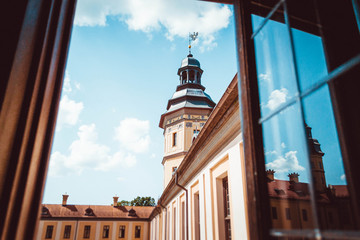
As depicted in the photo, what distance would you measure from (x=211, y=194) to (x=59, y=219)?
25.9 meters

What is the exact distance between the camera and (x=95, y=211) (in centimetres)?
3039

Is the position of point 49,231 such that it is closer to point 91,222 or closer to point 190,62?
point 91,222

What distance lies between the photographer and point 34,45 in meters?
1.68

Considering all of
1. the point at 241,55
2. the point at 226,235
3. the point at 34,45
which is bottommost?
the point at 226,235

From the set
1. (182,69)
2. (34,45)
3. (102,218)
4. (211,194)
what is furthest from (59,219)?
(34,45)

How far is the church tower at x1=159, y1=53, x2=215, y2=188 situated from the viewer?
2203 centimetres

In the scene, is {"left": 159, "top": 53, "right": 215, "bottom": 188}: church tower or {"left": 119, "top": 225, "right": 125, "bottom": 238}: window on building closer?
{"left": 159, "top": 53, "right": 215, "bottom": 188}: church tower

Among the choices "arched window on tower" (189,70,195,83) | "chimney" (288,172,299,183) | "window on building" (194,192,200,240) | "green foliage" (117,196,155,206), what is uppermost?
"arched window on tower" (189,70,195,83)

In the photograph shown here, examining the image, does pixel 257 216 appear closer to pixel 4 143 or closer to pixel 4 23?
pixel 4 143

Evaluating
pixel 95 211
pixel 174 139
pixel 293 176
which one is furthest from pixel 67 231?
pixel 293 176

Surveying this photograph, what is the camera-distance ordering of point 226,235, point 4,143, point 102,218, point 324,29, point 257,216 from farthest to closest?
point 102,218, point 226,235, point 324,29, point 257,216, point 4,143

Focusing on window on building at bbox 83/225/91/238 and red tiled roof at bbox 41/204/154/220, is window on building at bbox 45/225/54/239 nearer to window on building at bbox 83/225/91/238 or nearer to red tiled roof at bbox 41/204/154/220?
red tiled roof at bbox 41/204/154/220

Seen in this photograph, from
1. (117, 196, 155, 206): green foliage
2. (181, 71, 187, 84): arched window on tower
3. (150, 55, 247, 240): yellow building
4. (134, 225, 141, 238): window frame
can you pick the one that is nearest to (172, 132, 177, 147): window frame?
(181, 71, 187, 84): arched window on tower

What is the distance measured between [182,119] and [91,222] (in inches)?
629
